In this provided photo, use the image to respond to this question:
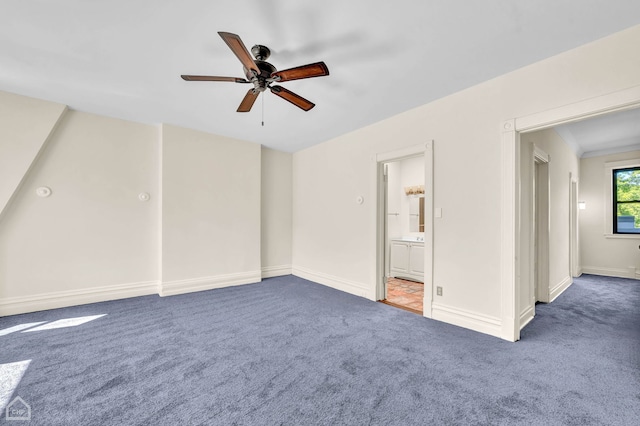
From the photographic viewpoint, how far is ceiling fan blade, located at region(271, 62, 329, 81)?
1.97 meters

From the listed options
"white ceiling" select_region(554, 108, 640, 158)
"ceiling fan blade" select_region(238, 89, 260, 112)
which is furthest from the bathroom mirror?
"ceiling fan blade" select_region(238, 89, 260, 112)

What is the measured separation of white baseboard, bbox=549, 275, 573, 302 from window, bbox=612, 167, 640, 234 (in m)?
2.03

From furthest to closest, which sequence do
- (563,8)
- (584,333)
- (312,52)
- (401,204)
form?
(401,204), (584,333), (312,52), (563,8)

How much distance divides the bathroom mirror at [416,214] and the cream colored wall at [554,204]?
217cm

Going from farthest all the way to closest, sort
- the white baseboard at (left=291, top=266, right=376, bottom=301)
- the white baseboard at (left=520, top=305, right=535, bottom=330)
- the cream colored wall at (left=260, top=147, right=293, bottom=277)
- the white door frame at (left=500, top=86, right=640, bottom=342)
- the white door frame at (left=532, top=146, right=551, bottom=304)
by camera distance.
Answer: the cream colored wall at (left=260, top=147, right=293, bottom=277)
the white baseboard at (left=291, top=266, right=376, bottom=301)
the white door frame at (left=532, top=146, right=551, bottom=304)
the white baseboard at (left=520, top=305, right=535, bottom=330)
the white door frame at (left=500, top=86, right=640, bottom=342)

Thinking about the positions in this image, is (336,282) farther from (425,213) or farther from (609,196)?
(609,196)

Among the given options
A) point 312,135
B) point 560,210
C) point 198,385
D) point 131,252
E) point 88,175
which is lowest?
point 198,385

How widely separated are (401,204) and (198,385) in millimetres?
5120

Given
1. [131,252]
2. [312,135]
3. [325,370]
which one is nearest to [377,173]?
[312,135]

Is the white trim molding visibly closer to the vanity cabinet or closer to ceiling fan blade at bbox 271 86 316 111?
the vanity cabinet

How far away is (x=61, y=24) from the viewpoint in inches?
81.0

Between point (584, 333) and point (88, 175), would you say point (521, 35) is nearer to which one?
point (584, 333)

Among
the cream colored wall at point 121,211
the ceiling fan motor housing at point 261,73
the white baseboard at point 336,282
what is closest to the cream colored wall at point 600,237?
the white baseboard at point 336,282

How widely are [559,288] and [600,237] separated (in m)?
2.65
